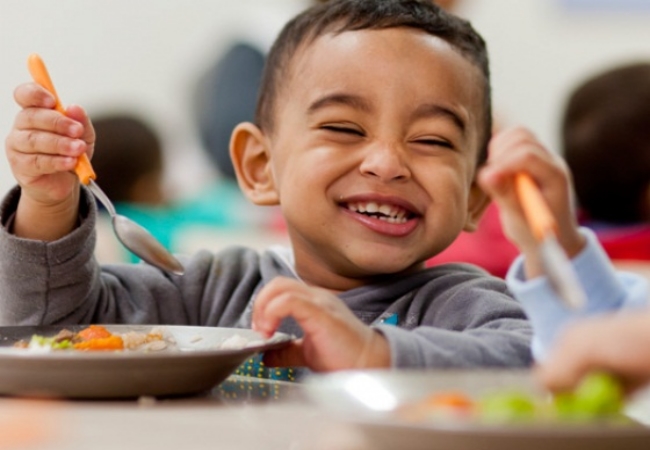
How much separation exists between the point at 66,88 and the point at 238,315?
337 cm

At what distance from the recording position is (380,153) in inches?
47.1

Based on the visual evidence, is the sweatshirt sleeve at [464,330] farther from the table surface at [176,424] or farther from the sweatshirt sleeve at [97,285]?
the sweatshirt sleeve at [97,285]

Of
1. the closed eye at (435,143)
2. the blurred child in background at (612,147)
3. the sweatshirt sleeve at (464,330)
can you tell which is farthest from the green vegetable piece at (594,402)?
the blurred child in background at (612,147)

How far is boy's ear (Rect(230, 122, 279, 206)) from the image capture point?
1437 millimetres

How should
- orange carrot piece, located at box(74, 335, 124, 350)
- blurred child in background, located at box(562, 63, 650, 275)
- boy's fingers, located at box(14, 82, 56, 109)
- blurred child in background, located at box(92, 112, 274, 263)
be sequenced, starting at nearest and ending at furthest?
1. orange carrot piece, located at box(74, 335, 124, 350)
2. boy's fingers, located at box(14, 82, 56, 109)
3. blurred child in background, located at box(562, 63, 650, 275)
4. blurred child in background, located at box(92, 112, 274, 263)

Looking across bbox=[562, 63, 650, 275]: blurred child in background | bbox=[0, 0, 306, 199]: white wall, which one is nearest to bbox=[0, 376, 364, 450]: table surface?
bbox=[562, 63, 650, 275]: blurred child in background

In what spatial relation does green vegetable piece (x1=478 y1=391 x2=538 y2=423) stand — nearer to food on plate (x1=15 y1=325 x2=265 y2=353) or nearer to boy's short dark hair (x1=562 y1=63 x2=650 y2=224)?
food on plate (x1=15 y1=325 x2=265 y2=353)

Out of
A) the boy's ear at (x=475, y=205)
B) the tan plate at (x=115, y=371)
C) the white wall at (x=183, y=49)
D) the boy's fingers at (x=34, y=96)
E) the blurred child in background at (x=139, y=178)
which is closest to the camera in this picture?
the tan plate at (x=115, y=371)

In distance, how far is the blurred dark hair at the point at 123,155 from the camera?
327 centimetres

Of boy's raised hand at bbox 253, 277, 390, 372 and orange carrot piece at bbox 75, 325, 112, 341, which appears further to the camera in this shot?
orange carrot piece at bbox 75, 325, 112, 341

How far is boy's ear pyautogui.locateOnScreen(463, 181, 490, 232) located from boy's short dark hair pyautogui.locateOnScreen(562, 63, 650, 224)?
4.29 ft

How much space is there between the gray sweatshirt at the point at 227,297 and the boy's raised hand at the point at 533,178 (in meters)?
0.16

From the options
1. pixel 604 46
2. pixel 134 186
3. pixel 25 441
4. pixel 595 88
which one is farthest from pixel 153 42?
pixel 25 441

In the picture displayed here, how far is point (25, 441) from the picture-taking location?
2.37ft
